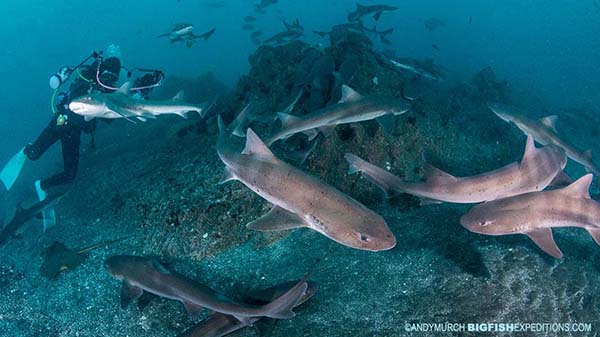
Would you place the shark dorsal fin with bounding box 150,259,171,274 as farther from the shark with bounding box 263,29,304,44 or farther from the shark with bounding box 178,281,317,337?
the shark with bounding box 263,29,304,44

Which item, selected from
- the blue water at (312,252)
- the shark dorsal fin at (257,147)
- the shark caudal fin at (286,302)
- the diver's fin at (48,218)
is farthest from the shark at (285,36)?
the shark caudal fin at (286,302)

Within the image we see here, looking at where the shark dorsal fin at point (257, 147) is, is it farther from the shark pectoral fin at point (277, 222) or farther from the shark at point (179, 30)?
the shark at point (179, 30)

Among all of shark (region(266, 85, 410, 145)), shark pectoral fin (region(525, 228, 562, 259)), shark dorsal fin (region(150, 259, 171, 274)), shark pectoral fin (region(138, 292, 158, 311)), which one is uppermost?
shark (region(266, 85, 410, 145))

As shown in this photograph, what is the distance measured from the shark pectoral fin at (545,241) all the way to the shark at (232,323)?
10.0 feet

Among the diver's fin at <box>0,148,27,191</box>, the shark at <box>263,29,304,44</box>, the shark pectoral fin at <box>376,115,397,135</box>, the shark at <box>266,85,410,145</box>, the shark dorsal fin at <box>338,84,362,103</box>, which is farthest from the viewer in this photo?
the shark at <box>263,29,304,44</box>

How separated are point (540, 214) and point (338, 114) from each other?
3.38m

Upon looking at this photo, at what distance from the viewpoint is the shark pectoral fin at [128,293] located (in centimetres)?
509

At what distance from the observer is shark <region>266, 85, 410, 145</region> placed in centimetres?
596

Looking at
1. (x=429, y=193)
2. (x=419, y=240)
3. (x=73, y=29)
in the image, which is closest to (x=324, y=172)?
(x=419, y=240)

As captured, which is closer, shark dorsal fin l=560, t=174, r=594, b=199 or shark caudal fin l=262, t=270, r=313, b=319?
shark caudal fin l=262, t=270, r=313, b=319

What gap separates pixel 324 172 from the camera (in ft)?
24.7

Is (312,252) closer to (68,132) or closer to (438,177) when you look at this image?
(438,177)

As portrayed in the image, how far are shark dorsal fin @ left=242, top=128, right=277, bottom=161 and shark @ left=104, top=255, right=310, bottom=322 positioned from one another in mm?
1703

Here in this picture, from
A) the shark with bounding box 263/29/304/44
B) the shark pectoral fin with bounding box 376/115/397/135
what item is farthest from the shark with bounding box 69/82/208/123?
the shark with bounding box 263/29/304/44
